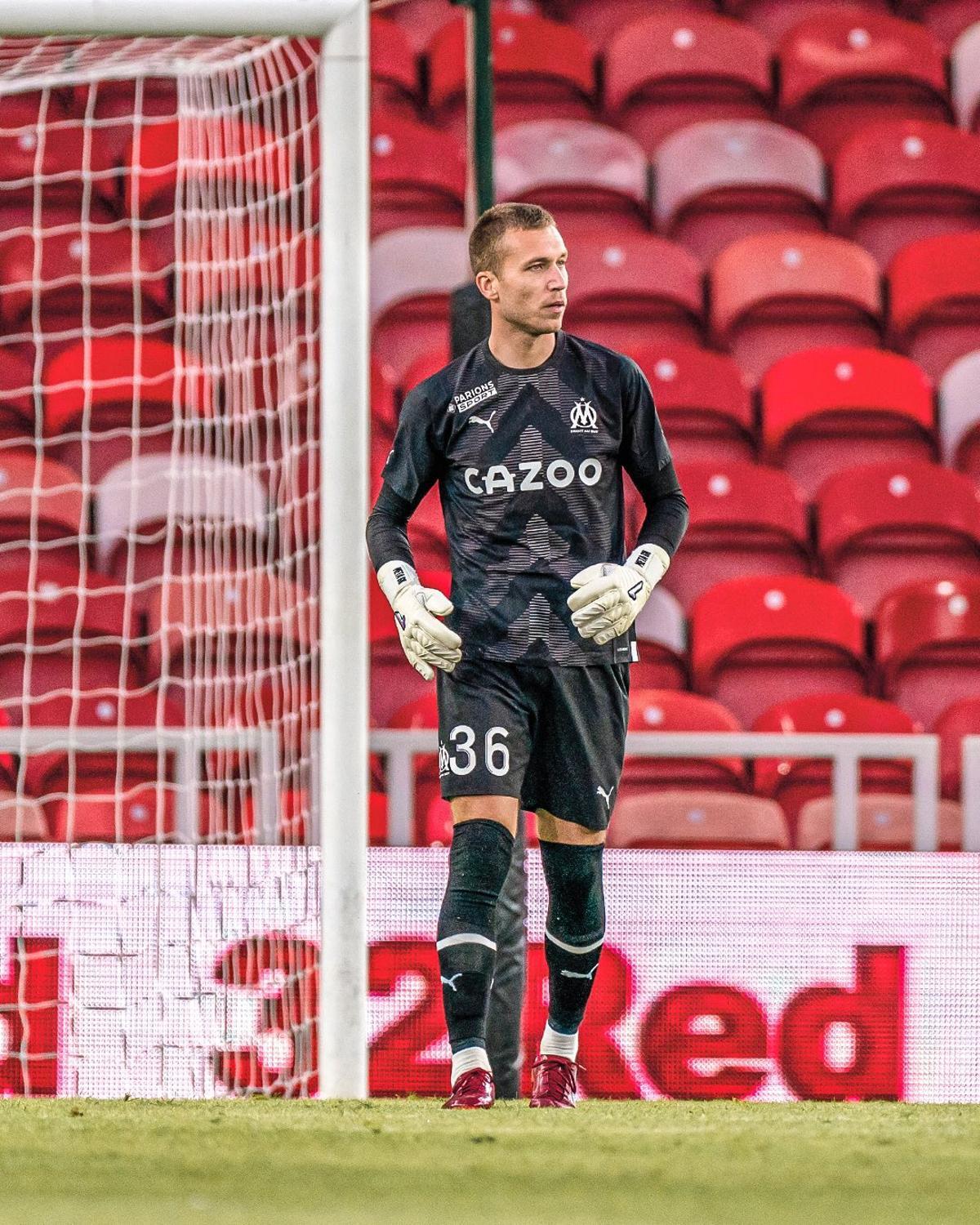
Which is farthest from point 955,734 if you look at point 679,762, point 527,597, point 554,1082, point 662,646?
point 527,597

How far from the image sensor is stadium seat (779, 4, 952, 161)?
282 inches

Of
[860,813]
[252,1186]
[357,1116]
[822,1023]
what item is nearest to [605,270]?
[860,813]

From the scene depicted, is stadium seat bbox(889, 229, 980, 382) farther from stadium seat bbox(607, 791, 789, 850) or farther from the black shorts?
the black shorts

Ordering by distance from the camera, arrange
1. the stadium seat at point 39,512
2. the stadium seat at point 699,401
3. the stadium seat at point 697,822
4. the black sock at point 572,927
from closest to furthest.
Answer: the black sock at point 572,927
the stadium seat at point 697,822
the stadium seat at point 39,512
the stadium seat at point 699,401

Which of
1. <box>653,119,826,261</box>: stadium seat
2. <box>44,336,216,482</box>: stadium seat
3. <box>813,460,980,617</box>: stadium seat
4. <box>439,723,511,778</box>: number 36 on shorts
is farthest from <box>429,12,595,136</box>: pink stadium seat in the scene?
<box>439,723,511,778</box>: number 36 on shorts

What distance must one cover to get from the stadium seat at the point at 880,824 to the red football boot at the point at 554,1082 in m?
1.46

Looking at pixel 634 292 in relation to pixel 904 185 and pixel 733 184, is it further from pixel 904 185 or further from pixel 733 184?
pixel 904 185

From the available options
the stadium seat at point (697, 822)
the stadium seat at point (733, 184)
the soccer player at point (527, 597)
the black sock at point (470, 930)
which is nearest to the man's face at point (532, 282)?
the soccer player at point (527, 597)

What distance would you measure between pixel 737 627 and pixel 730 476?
0.59 meters

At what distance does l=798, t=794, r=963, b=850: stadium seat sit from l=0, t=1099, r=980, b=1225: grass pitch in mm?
1897

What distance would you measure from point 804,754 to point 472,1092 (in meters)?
1.50

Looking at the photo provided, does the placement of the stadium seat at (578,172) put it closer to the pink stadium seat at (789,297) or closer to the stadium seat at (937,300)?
the pink stadium seat at (789,297)

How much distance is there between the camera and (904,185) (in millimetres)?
6793

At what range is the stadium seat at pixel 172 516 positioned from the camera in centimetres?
513
